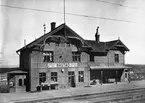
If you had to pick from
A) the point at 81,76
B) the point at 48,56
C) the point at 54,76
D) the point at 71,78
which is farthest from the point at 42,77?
the point at 81,76

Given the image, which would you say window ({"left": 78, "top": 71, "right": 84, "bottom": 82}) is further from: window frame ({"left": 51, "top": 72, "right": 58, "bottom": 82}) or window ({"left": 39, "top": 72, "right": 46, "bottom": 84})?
window ({"left": 39, "top": 72, "right": 46, "bottom": 84})

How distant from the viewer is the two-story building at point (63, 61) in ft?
53.8

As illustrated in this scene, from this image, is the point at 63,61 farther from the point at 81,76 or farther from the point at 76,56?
the point at 81,76

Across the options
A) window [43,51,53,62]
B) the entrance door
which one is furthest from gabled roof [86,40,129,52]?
window [43,51,53,62]

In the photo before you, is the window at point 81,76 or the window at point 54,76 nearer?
the window at point 54,76

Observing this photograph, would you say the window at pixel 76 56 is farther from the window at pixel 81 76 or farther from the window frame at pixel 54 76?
the window frame at pixel 54 76

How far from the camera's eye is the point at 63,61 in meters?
17.6

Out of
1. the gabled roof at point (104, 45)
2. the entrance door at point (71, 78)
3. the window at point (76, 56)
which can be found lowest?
the entrance door at point (71, 78)

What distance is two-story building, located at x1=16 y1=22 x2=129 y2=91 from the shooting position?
16.4 meters

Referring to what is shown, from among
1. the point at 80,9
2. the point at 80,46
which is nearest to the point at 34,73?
the point at 80,46

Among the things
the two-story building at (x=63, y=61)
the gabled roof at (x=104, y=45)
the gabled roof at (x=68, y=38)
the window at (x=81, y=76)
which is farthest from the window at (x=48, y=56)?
the gabled roof at (x=104, y=45)

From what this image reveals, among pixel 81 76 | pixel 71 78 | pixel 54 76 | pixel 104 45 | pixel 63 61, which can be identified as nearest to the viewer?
pixel 54 76

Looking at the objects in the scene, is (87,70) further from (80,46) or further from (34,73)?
(34,73)

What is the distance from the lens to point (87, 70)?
63.0 ft
